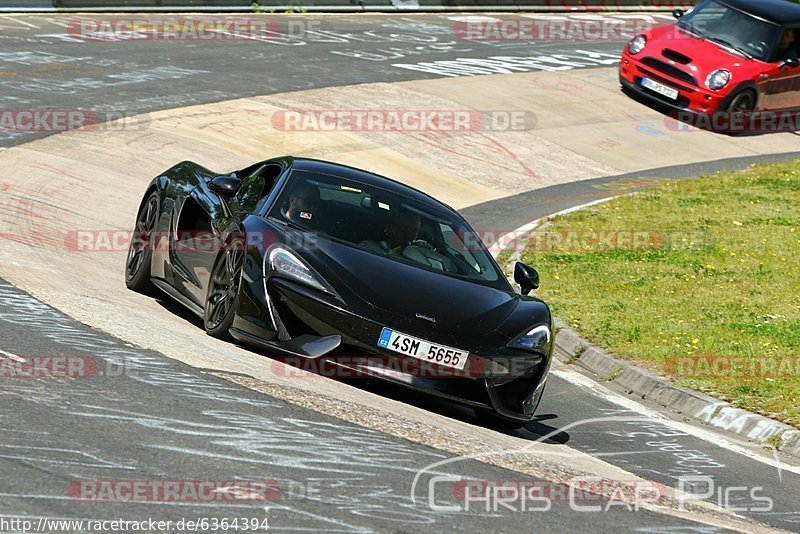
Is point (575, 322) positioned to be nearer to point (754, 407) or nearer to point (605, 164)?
point (754, 407)

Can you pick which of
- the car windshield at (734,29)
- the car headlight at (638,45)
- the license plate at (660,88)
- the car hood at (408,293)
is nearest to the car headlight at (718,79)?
the license plate at (660,88)

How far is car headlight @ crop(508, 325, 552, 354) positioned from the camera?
7839 mm

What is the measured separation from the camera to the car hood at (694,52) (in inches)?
872

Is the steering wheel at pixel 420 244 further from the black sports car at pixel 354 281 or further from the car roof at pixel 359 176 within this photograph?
the car roof at pixel 359 176

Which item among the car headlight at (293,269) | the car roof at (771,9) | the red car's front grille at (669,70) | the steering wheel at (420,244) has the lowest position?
the red car's front grille at (669,70)

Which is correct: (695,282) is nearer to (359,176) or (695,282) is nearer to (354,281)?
(359,176)

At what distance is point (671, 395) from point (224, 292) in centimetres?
372

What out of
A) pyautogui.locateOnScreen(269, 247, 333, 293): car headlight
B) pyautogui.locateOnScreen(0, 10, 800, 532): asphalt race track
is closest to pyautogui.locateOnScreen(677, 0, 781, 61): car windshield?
pyautogui.locateOnScreen(0, 10, 800, 532): asphalt race track

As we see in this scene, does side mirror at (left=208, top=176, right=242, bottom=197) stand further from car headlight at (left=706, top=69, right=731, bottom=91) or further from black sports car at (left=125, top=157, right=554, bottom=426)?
car headlight at (left=706, top=69, right=731, bottom=91)

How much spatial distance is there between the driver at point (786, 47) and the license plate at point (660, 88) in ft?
6.74

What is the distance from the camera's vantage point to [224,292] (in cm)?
814

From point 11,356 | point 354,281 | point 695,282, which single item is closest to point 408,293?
point 354,281

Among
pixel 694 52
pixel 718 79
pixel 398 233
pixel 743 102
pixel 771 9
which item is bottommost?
pixel 743 102

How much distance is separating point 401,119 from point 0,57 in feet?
21.6
